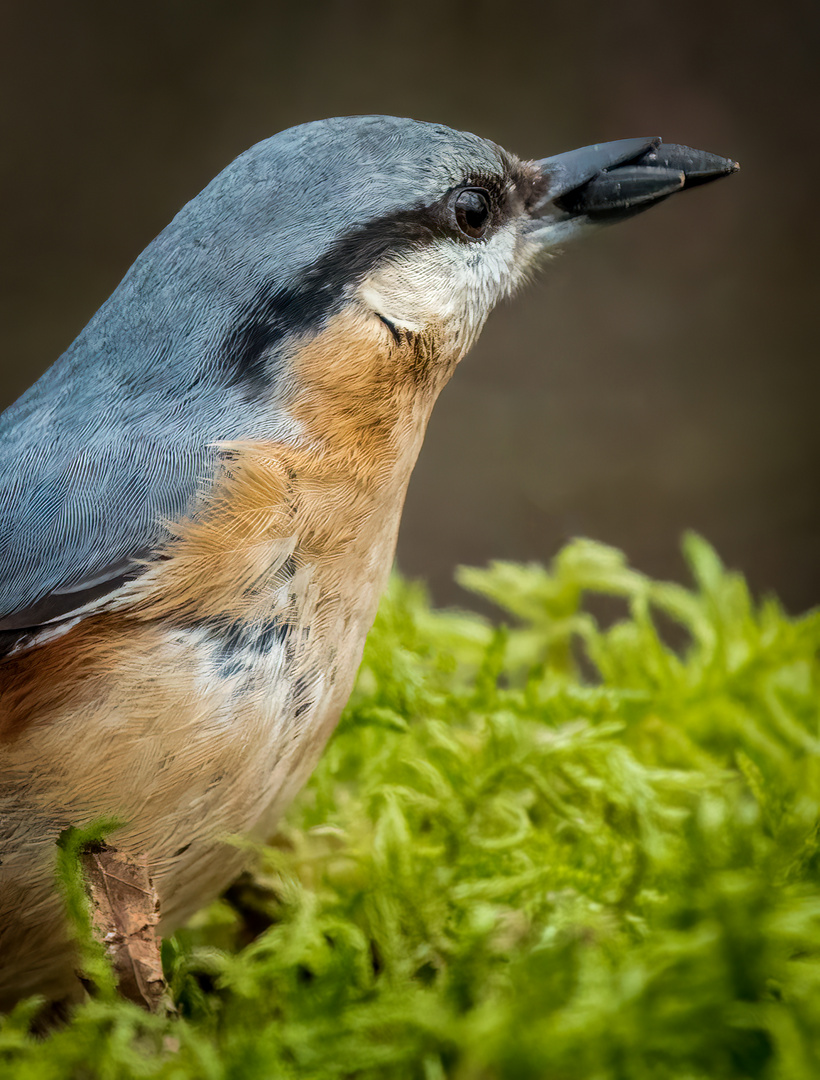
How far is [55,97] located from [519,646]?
2.30 metres

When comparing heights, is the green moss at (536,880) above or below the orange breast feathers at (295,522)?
below

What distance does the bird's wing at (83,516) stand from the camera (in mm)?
747

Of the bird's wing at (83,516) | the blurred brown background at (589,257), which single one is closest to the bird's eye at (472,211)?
the bird's wing at (83,516)

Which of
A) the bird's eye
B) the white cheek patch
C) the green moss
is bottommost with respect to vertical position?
the green moss

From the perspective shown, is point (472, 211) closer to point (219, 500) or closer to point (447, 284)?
point (447, 284)

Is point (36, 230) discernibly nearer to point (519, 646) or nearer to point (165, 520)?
point (519, 646)

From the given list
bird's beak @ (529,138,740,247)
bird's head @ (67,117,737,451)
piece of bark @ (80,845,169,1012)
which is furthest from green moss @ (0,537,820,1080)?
bird's beak @ (529,138,740,247)

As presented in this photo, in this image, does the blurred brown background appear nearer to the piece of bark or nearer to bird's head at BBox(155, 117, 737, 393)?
bird's head at BBox(155, 117, 737, 393)

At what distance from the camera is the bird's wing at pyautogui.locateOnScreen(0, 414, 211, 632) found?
29.4 inches

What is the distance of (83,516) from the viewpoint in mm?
774

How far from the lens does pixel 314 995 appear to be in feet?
2.22

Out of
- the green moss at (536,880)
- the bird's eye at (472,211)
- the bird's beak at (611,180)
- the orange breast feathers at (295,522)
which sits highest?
the bird's beak at (611,180)

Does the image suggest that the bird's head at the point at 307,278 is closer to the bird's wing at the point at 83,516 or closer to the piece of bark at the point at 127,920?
the bird's wing at the point at 83,516

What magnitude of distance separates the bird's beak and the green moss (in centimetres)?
50
